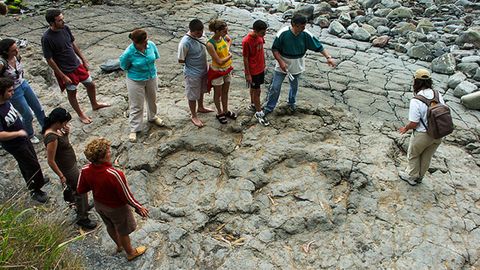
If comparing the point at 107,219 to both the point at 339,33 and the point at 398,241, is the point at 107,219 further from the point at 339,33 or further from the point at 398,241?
the point at 339,33

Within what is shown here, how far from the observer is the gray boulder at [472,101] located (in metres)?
6.79

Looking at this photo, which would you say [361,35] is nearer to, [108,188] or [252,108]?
[252,108]

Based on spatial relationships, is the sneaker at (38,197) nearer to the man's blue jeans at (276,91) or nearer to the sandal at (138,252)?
the sandal at (138,252)

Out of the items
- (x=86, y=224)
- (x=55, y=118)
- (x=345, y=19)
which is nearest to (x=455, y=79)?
(x=345, y=19)

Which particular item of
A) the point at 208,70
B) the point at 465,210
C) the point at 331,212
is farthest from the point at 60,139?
the point at 465,210

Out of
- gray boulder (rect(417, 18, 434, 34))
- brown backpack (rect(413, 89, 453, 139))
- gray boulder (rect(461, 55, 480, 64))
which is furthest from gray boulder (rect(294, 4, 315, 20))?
brown backpack (rect(413, 89, 453, 139))

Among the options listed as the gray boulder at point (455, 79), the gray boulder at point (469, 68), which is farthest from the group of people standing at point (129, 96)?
the gray boulder at point (469, 68)

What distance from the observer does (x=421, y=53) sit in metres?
8.92

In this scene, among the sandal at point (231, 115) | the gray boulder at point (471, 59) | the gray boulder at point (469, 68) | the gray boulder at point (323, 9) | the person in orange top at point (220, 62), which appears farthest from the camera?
the gray boulder at point (323, 9)

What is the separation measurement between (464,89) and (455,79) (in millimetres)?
443

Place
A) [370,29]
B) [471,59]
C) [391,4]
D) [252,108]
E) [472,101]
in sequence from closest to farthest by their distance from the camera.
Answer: [252,108] → [472,101] → [471,59] → [370,29] → [391,4]

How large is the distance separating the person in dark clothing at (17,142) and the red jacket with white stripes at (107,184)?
1063 millimetres

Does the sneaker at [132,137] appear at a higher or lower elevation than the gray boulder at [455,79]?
lower

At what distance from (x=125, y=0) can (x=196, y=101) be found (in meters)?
6.67
